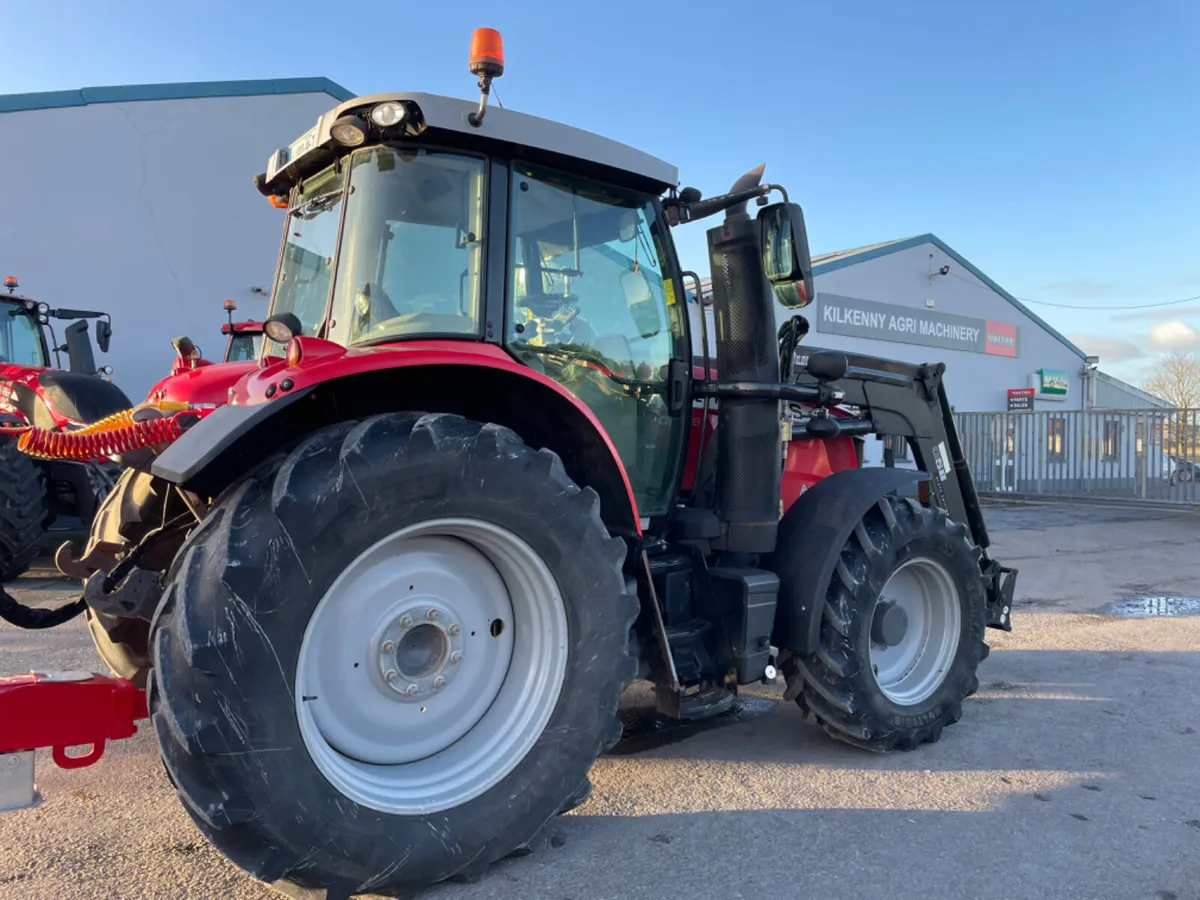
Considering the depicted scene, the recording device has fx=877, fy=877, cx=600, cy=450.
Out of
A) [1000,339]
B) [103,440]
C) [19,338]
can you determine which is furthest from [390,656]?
[1000,339]

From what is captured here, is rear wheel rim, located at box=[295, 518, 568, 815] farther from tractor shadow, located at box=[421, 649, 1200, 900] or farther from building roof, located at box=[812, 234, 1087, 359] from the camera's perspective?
building roof, located at box=[812, 234, 1087, 359]

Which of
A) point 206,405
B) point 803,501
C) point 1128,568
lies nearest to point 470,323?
point 206,405

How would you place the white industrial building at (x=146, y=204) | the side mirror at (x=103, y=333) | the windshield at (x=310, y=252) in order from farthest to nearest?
1. the white industrial building at (x=146, y=204)
2. the side mirror at (x=103, y=333)
3. the windshield at (x=310, y=252)

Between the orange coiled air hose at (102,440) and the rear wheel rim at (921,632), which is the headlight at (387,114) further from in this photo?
the rear wheel rim at (921,632)

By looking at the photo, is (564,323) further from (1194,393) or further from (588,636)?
(1194,393)

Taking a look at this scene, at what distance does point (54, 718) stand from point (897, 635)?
311 centimetres

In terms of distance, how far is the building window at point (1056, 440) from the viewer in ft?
54.2

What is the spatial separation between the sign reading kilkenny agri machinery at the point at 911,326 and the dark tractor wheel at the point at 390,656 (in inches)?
704

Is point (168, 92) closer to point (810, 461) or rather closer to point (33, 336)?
point (33, 336)

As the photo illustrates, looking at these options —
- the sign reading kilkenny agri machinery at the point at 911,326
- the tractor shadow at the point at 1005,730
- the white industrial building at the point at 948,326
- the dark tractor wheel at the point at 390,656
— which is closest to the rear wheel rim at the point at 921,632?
the tractor shadow at the point at 1005,730

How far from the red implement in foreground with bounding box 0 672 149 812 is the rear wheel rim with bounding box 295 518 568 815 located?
506 millimetres

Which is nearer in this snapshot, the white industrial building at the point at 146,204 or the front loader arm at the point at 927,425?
the front loader arm at the point at 927,425

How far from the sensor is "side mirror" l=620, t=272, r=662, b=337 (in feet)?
11.1

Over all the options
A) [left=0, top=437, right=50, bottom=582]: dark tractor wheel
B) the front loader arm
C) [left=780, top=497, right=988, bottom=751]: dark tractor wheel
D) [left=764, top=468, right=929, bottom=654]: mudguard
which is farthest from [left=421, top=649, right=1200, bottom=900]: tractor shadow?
[left=0, top=437, right=50, bottom=582]: dark tractor wheel
